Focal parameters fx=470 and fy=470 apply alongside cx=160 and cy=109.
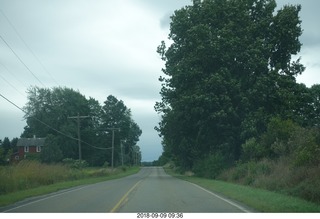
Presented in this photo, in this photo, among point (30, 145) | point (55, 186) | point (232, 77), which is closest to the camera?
point (55, 186)

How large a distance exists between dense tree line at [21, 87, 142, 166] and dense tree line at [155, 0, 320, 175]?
4771 cm

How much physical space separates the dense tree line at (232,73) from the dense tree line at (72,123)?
1878 inches

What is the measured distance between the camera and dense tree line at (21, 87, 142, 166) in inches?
4043

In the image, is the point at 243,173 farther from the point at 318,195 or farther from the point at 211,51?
the point at 318,195

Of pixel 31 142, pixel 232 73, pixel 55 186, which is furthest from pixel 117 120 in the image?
pixel 55 186

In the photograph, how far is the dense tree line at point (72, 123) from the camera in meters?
103

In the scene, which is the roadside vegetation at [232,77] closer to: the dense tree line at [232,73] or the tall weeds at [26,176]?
the dense tree line at [232,73]

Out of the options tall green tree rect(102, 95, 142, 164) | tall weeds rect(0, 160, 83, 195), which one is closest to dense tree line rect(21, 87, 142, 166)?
tall green tree rect(102, 95, 142, 164)

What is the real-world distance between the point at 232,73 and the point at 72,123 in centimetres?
6703

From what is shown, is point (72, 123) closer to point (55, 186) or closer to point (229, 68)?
point (229, 68)

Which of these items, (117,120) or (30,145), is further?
(117,120)

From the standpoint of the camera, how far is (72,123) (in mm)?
105875

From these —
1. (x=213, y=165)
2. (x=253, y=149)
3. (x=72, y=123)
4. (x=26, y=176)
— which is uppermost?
(x=72, y=123)

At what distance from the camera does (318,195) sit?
1853 centimetres
